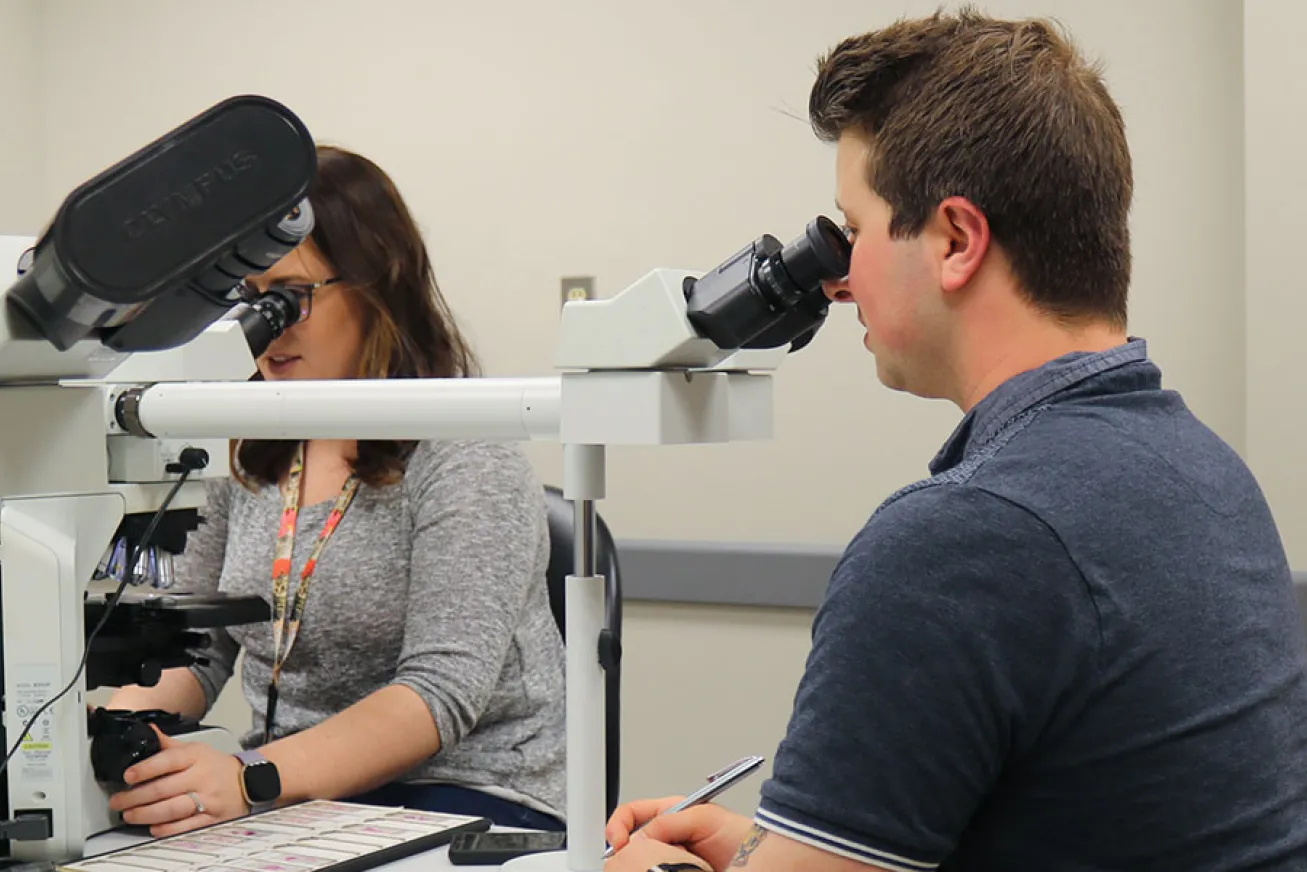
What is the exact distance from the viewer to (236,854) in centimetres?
133

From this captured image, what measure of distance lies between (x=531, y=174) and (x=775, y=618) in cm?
105

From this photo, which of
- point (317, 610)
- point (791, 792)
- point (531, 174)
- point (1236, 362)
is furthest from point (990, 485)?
point (531, 174)

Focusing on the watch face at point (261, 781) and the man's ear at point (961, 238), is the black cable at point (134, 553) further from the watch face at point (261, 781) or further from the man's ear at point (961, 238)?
the man's ear at point (961, 238)

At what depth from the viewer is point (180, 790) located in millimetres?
1456

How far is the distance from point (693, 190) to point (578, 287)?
32 cm

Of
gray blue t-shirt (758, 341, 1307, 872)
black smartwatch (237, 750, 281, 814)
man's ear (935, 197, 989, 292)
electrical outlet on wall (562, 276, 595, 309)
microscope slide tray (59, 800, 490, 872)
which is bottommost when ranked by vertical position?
microscope slide tray (59, 800, 490, 872)

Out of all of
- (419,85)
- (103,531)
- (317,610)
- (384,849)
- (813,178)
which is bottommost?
(384,849)

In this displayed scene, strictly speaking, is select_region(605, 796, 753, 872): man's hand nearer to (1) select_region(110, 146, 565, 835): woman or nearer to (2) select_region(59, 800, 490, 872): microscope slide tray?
(2) select_region(59, 800, 490, 872): microscope slide tray

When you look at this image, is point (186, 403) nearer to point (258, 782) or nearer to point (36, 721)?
point (36, 721)

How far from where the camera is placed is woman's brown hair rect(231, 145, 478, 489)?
6.31ft

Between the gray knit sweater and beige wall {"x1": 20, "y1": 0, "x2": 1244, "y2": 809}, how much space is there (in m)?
0.95

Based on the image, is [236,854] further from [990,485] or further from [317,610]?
[990,485]

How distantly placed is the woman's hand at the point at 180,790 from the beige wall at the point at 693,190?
1.42 metres

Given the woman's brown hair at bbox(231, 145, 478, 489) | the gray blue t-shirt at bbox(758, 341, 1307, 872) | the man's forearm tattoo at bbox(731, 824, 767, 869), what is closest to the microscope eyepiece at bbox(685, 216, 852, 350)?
the gray blue t-shirt at bbox(758, 341, 1307, 872)
